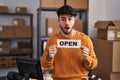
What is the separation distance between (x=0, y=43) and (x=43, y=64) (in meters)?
2.41

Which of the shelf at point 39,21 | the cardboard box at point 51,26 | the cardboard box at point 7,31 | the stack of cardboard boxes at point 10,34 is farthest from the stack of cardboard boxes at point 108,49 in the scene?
the cardboard box at point 7,31

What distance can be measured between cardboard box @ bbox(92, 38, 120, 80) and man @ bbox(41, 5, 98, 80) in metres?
1.09

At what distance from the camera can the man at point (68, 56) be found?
1.67 m

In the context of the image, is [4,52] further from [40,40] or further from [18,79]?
[18,79]

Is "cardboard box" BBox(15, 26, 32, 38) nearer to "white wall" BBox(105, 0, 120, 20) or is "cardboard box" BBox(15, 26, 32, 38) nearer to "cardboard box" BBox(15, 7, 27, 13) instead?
"cardboard box" BBox(15, 7, 27, 13)

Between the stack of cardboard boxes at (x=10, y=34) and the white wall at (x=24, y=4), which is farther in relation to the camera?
the white wall at (x=24, y=4)

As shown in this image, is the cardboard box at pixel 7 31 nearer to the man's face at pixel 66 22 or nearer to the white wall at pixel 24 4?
the white wall at pixel 24 4

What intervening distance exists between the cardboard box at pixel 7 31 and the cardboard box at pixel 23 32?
92 mm

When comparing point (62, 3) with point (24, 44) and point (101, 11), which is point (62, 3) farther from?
point (24, 44)

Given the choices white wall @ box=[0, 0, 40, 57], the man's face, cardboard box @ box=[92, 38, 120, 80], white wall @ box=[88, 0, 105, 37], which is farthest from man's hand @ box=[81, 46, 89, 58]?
white wall @ box=[0, 0, 40, 57]

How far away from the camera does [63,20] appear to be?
166 centimetres

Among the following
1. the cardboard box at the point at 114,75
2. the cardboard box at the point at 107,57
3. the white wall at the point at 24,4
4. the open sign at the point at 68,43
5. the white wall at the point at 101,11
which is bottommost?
the cardboard box at the point at 114,75

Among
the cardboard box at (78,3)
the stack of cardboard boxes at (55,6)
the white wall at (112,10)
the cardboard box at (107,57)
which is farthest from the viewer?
the white wall at (112,10)

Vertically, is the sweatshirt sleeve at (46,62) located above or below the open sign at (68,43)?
below
